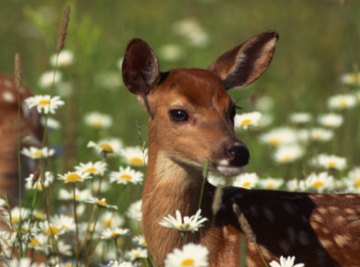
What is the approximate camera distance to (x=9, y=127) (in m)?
6.70

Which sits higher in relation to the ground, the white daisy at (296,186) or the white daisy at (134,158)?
the white daisy at (134,158)

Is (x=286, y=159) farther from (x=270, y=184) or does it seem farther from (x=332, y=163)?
(x=270, y=184)

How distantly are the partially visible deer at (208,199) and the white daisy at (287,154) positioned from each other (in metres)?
1.76

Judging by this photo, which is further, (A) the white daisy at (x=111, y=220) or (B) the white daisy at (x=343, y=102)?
(B) the white daisy at (x=343, y=102)

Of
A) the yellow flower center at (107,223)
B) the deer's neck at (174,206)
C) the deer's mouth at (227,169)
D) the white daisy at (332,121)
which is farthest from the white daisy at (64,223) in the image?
the white daisy at (332,121)

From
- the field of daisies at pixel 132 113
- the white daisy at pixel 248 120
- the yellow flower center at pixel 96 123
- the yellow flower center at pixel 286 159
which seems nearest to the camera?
the field of daisies at pixel 132 113

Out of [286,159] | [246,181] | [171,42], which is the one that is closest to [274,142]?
[286,159]

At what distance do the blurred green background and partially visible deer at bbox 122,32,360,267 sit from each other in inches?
94.0

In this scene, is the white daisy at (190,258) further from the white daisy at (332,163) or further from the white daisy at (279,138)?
the white daisy at (279,138)

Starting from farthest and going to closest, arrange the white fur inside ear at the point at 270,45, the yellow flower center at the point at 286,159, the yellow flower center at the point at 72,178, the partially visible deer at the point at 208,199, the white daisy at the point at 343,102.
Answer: the white daisy at the point at 343,102
the yellow flower center at the point at 286,159
the white fur inside ear at the point at 270,45
the yellow flower center at the point at 72,178
the partially visible deer at the point at 208,199

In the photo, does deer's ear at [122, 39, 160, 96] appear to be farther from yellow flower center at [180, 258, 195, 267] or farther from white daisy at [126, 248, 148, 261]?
yellow flower center at [180, 258, 195, 267]

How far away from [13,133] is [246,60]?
1.68 m

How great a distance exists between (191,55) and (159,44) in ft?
1.49

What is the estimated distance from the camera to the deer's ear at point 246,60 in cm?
564
